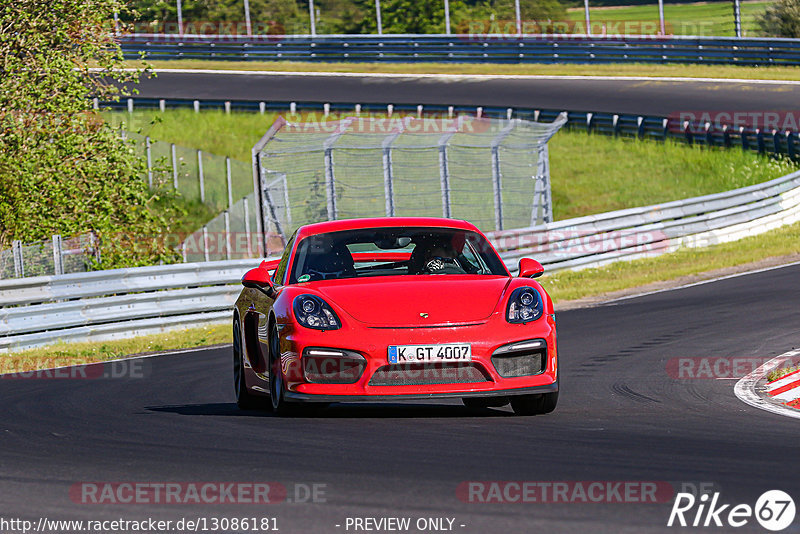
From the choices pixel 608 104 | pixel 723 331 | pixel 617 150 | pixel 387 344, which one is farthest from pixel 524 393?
pixel 608 104

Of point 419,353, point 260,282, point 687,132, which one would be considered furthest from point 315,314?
point 687,132

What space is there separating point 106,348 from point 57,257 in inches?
63.8

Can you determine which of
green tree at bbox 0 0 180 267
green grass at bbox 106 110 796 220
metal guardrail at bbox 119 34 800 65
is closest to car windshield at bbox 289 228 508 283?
green tree at bbox 0 0 180 267

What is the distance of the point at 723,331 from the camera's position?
1437 centimetres

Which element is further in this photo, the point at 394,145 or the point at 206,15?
the point at 206,15

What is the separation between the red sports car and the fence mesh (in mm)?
13213

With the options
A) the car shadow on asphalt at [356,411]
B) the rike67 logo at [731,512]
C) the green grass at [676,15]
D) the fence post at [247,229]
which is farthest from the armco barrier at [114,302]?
the green grass at [676,15]

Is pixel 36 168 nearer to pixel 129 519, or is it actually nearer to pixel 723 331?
pixel 723 331

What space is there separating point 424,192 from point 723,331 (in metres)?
9.98

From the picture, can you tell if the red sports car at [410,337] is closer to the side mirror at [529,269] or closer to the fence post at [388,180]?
the side mirror at [529,269]

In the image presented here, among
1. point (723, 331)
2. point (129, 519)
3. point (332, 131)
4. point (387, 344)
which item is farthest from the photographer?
point (332, 131)

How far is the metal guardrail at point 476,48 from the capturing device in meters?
43.3

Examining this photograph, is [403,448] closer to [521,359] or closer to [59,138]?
[521,359]

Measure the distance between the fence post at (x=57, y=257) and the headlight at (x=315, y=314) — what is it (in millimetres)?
9582
